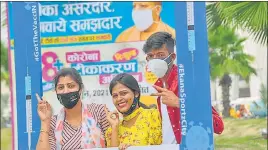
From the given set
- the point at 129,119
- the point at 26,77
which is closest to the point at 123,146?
the point at 129,119

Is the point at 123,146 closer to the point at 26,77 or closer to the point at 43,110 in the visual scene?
the point at 43,110

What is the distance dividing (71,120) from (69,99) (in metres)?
0.13

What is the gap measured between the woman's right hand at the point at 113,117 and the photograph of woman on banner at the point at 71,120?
2 cm

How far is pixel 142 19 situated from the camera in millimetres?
2682

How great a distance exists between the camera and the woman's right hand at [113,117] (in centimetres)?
260

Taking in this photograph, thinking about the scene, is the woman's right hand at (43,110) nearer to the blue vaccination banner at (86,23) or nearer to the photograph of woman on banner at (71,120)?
the photograph of woman on banner at (71,120)

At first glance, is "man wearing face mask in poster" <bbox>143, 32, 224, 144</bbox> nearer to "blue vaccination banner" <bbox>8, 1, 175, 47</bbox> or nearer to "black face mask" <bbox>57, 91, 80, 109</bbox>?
"blue vaccination banner" <bbox>8, 1, 175, 47</bbox>

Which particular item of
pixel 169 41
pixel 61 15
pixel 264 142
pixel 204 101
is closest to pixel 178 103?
pixel 204 101

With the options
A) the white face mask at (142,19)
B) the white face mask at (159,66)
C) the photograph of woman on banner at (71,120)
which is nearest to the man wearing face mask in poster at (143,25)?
the white face mask at (142,19)

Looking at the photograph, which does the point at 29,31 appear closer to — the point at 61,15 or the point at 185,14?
the point at 61,15

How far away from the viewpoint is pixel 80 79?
2.67 meters

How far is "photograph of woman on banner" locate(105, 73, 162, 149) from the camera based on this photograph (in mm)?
2566

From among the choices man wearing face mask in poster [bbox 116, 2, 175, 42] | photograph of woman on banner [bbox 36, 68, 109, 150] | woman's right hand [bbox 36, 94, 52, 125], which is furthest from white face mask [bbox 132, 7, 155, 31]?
woman's right hand [bbox 36, 94, 52, 125]

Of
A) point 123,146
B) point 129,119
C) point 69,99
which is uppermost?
point 69,99
